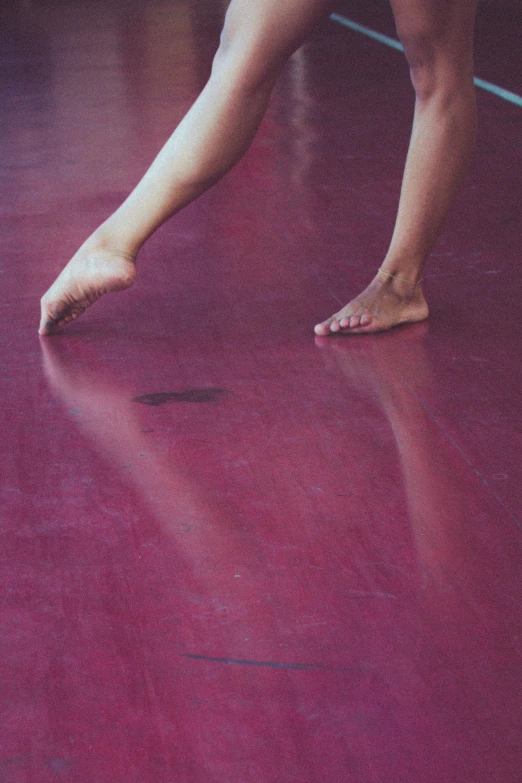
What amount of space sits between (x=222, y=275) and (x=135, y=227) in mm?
301

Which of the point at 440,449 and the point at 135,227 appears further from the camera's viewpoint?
the point at 135,227

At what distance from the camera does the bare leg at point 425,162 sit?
1503mm

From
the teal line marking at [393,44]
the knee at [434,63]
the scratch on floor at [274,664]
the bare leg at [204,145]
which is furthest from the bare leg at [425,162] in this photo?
the teal line marking at [393,44]

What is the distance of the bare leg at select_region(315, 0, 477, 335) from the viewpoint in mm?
1503

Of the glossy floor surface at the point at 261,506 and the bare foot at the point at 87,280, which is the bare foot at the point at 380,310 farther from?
the bare foot at the point at 87,280

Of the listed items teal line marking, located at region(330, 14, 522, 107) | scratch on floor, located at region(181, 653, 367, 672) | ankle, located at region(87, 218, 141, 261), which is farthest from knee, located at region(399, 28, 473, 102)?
teal line marking, located at region(330, 14, 522, 107)

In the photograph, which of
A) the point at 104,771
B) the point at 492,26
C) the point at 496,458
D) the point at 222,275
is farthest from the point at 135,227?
the point at 492,26

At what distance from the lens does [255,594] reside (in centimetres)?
98

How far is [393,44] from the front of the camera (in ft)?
16.0

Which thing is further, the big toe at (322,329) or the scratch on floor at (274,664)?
the big toe at (322,329)

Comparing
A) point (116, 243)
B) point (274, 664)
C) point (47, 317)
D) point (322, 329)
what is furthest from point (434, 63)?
point (274, 664)

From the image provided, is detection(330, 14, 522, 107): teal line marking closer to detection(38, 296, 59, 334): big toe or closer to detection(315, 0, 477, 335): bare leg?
detection(315, 0, 477, 335): bare leg

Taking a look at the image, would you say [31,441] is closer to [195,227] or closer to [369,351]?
[369,351]

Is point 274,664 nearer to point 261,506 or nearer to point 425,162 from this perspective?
point 261,506
